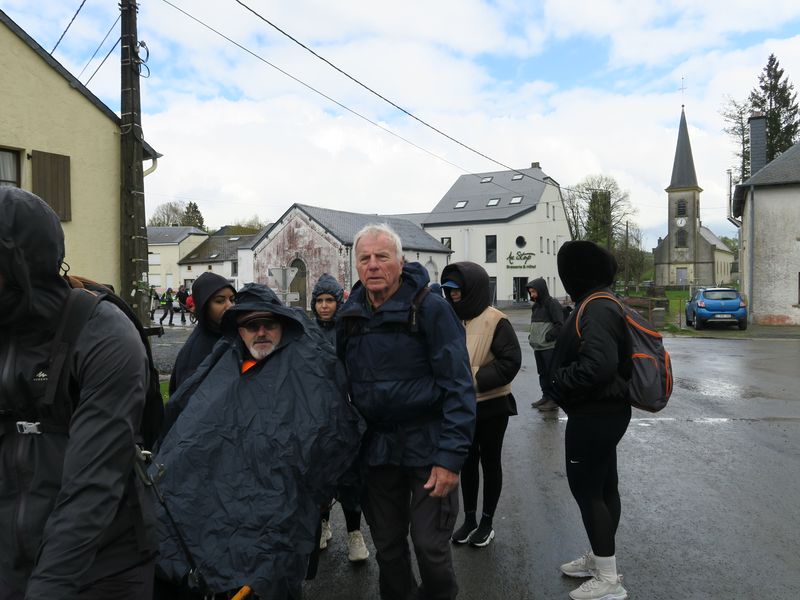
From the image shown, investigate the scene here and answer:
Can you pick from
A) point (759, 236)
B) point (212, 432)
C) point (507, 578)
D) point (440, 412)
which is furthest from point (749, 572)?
point (759, 236)

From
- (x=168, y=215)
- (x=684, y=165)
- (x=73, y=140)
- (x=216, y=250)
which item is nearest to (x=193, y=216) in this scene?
(x=168, y=215)

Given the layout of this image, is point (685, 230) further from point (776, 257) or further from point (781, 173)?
point (776, 257)

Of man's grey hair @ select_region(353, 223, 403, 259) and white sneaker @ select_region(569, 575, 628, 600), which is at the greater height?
man's grey hair @ select_region(353, 223, 403, 259)

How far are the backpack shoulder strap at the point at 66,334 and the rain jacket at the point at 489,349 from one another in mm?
→ 2704

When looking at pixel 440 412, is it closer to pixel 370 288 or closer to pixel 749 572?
pixel 370 288

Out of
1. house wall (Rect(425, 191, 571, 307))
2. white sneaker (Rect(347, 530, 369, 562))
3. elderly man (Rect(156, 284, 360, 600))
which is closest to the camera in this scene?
elderly man (Rect(156, 284, 360, 600))

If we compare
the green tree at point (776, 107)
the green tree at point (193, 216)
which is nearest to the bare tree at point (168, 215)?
the green tree at point (193, 216)

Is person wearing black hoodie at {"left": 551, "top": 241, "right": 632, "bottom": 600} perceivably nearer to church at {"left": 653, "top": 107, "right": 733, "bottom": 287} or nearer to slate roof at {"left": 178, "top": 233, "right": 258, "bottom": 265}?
slate roof at {"left": 178, "top": 233, "right": 258, "bottom": 265}

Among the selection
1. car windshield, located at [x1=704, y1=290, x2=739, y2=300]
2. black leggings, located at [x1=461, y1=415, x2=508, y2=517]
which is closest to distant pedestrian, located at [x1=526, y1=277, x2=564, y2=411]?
black leggings, located at [x1=461, y1=415, x2=508, y2=517]

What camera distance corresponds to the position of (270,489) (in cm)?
246

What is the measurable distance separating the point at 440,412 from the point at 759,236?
28892mm

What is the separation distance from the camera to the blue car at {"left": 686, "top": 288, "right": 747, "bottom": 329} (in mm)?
22859

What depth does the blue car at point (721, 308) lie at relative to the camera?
22859 millimetres

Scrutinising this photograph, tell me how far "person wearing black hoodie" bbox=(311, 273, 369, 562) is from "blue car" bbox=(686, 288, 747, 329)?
21664mm
